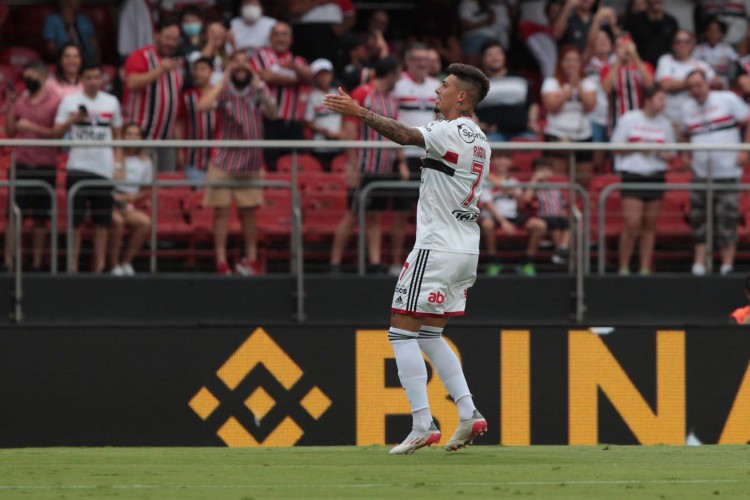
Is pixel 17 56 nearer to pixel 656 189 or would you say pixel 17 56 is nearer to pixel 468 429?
pixel 656 189

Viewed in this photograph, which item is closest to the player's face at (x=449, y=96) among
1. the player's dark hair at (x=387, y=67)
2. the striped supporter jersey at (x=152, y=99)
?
the player's dark hair at (x=387, y=67)

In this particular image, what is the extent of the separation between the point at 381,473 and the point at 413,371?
1.09 meters

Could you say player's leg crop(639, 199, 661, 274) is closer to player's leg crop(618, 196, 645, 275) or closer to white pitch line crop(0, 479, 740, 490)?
player's leg crop(618, 196, 645, 275)

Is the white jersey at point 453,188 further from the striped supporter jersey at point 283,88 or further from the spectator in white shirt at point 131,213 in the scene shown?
the striped supporter jersey at point 283,88

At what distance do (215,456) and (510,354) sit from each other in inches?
156

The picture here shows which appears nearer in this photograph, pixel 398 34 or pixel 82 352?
pixel 82 352

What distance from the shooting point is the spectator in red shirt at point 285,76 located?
13.8m

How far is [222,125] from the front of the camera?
12.9 m

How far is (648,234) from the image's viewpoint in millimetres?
12367

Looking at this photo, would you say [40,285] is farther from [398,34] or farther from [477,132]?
[398,34]

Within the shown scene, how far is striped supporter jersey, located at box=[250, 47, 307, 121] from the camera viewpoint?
13922mm

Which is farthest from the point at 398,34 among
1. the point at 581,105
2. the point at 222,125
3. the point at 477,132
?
the point at 477,132

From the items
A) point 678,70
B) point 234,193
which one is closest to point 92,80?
point 234,193

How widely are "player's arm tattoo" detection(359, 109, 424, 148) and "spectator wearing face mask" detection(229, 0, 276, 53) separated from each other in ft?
22.8
